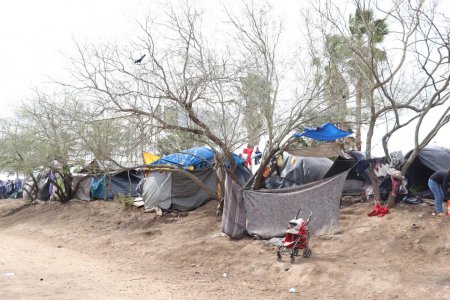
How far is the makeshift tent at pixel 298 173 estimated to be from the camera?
50.6 ft

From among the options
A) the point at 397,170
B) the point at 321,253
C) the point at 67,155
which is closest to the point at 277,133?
the point at 397,170

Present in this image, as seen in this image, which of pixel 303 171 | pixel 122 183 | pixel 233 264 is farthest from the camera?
pixel 122 183

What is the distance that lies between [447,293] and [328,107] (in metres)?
6.04

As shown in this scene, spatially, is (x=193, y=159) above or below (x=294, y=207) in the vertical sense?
above

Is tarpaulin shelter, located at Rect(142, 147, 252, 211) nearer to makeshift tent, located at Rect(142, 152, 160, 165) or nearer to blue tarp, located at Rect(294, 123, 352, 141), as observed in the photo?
makeshift tent, located at Rect(142, 152, 160, 165)

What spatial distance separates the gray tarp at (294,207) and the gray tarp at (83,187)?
14.3m

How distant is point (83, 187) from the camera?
2362cm

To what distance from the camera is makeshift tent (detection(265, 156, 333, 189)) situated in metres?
15.4

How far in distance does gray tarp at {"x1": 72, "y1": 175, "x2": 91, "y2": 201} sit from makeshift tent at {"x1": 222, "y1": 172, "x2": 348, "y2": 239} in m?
13.6

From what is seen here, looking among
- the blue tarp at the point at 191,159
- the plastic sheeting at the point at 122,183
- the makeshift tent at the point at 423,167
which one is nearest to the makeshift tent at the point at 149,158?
the blue tarp at the point at 191,159

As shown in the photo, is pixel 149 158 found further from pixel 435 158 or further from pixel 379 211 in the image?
pixel 435 158

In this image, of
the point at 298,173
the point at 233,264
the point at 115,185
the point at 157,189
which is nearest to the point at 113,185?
the point at 115,185

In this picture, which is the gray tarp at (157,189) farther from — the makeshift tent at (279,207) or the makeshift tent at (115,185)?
the makeshift tent at (115,185)

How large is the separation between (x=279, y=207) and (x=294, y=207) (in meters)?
0.38
